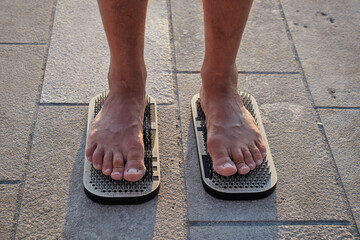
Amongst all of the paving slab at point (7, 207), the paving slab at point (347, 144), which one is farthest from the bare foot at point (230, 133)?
the paving slab at point (7, 207)

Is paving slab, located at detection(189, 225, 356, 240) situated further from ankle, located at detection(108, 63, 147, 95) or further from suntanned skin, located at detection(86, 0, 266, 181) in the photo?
ankle, located at detection(108, 63, 147, 95)

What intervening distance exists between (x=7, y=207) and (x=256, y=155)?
3.49ft

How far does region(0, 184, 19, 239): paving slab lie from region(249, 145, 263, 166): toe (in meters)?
1.02

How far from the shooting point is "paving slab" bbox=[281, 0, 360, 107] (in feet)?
7.37

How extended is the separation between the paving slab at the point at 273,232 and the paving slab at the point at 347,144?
12 centimetres

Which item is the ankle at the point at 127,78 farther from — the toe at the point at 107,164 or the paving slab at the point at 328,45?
the paving slab at the point at 328,45

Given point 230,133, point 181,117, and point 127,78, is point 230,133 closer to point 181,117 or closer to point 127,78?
point 181,117

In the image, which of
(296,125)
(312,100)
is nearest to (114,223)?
(296,125)

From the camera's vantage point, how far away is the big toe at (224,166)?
165 centimetres

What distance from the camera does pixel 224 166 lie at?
1657mm

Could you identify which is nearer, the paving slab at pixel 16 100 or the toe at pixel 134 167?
the toe at pixel 134 167

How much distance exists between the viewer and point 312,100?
219cm

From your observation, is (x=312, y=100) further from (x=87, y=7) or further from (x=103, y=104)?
(x=87, y=7)

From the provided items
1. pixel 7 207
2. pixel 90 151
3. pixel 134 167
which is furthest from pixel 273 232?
pixel 7 207
